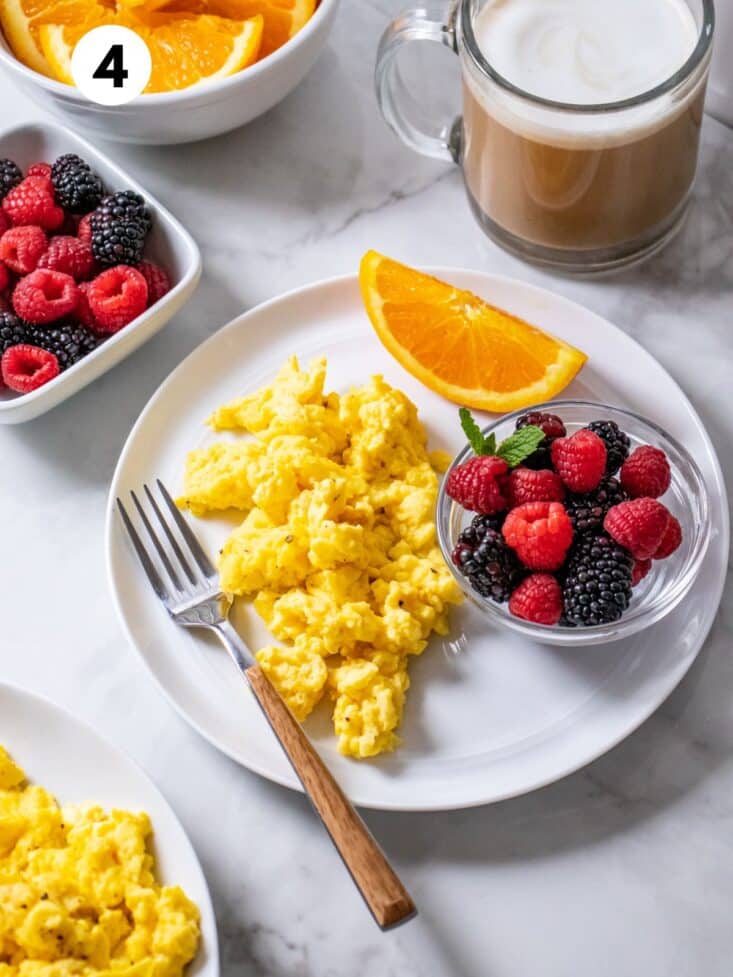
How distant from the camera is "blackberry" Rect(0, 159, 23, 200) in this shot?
185 centimetres

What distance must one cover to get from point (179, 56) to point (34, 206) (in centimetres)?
29

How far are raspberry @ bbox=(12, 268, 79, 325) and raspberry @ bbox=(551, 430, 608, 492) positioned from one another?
0.69m

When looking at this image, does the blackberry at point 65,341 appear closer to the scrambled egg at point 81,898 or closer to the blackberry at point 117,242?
the blackberry at point 117,242

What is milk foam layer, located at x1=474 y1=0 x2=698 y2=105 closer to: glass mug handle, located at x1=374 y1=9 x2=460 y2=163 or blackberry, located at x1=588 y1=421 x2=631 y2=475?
glass mug handle, located at x1=374 y1=9 x2=460 y2=163

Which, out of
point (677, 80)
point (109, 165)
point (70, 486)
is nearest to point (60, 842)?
point (70, 486)

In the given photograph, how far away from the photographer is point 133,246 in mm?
1766

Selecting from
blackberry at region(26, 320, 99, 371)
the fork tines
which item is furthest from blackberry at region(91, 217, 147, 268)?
the fork tines

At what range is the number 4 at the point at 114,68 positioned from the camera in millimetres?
1826

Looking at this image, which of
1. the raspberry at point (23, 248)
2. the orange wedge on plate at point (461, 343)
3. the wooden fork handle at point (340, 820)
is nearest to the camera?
the wooden fork handle at point (340, 820)

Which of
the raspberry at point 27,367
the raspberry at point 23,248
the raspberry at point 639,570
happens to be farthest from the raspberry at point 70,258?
the raspberry at point 639,570

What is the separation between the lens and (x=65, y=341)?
1.72 m

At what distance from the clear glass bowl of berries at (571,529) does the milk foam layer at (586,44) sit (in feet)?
1.37

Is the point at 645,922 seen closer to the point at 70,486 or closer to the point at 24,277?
the point at 70,486

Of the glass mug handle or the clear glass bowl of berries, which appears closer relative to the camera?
the clear glass bowl of berries
